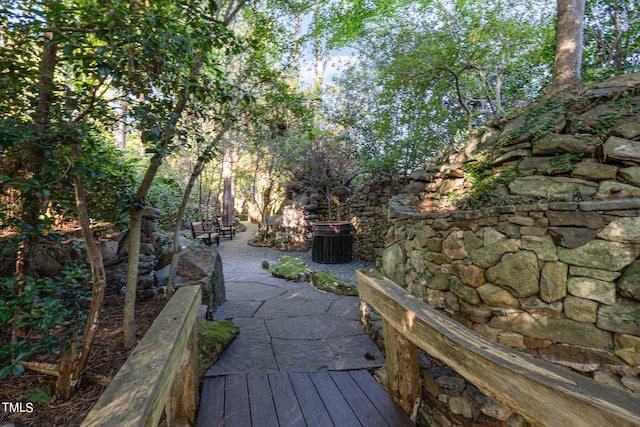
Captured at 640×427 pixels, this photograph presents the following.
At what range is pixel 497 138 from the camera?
3.60m

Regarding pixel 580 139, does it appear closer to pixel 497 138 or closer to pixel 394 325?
pixel 497 138

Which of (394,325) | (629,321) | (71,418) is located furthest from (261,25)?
(629,321)

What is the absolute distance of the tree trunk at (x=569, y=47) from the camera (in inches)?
143

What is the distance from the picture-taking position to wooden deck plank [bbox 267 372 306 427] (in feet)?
6.24

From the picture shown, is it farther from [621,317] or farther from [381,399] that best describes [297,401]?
[621,317]

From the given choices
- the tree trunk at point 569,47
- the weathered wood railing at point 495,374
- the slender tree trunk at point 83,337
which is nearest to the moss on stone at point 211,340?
the slender tree trunk at point 83,337

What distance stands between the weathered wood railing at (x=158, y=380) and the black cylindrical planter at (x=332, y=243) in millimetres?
5349

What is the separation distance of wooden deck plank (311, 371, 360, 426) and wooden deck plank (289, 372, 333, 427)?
1.4 inches

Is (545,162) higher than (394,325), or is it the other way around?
(545,162)

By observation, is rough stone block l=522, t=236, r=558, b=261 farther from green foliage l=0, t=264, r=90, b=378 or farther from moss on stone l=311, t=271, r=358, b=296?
green foliage l=0, t=264, r=90, b=378

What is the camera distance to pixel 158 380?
1113 millimetres

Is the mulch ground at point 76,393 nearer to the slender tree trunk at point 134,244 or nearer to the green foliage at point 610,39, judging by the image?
the slender tree trunk at point 134,244

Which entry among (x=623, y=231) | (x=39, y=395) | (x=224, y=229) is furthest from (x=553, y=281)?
(x=224, y=229)

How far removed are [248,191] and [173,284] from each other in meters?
15.2
